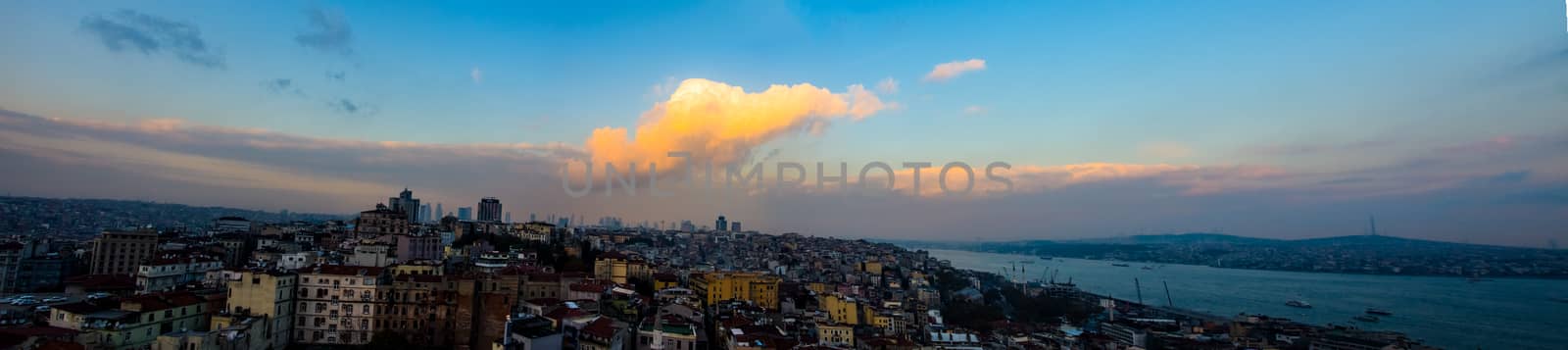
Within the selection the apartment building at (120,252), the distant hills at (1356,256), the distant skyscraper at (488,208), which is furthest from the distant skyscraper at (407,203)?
the distant hills at (1356,256)

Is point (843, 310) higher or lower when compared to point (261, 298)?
lower

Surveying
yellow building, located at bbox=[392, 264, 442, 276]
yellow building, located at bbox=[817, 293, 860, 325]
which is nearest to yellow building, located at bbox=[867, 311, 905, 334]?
yellow building, located at bbox=[817, 293, 860, 325]

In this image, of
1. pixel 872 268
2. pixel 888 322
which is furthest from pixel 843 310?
pixel 872 268

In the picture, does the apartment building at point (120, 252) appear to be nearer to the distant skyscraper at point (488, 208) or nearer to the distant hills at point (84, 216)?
the distant hills at point (84, 216)

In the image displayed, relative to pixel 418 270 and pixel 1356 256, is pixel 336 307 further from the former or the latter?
pixel 1356 256

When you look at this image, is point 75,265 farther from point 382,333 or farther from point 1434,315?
point 1434,315

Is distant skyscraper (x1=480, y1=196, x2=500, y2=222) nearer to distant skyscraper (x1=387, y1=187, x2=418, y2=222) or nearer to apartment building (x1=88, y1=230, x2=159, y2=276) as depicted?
distant skyscraper (x1=387, y1=187, x2=418, y2=222)
